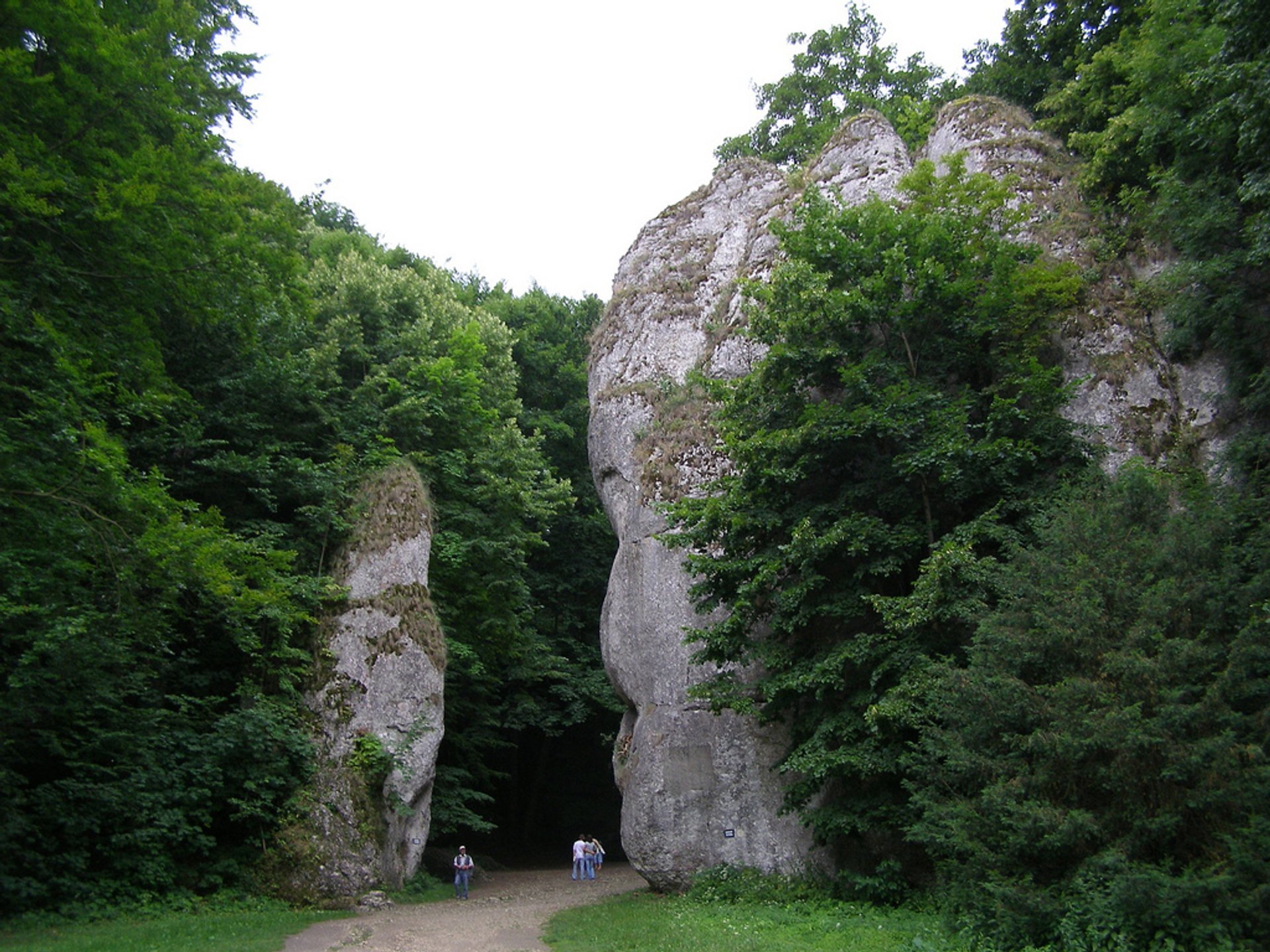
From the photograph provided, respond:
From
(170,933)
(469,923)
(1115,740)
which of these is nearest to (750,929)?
(469,923)

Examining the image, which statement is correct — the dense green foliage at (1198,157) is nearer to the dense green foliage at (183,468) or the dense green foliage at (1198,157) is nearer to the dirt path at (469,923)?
the dense green foliage at (183,468)

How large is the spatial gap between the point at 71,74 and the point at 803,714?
13.2 meters

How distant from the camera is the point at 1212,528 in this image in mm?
10297

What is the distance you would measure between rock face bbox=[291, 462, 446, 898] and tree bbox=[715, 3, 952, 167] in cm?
1949

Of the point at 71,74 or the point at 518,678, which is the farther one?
the point at 518,678

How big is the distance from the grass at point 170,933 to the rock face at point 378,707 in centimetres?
200

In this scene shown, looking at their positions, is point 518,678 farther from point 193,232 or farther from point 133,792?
point 193,232

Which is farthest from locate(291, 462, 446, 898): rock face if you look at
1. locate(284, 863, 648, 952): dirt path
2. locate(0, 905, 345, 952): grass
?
locate(0, 905, 345, 952): grass

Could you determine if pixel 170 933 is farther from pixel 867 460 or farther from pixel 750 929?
pixel 867 460

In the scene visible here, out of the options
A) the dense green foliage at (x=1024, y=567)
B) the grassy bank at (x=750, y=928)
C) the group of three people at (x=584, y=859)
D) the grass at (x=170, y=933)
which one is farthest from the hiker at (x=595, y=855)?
the grass at (x=170, y=933)

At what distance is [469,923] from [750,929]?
5282 mm

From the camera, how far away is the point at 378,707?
18031 mm

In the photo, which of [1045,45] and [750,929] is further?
[1045,45]

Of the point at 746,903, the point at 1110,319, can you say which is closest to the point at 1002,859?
the point at 746,903
